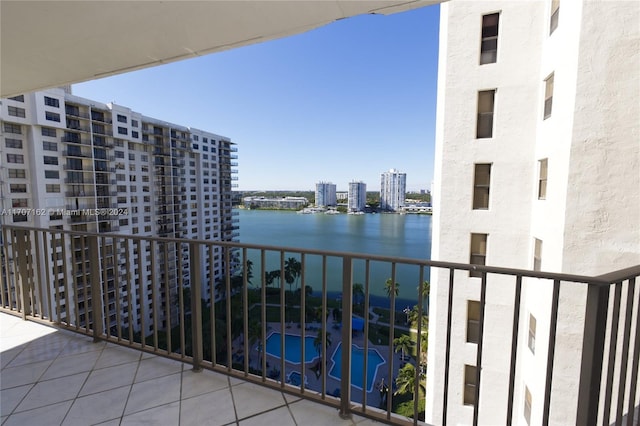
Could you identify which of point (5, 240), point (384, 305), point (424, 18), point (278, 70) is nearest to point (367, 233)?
point (384, 305)

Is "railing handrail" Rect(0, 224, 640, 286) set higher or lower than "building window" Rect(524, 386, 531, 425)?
higher

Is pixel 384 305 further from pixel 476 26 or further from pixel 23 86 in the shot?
pixel 23 86

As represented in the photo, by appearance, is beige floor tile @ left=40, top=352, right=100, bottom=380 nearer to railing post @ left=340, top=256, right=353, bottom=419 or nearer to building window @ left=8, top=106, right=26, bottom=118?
railing post @ left=340, top=256, right=353, bottom=419

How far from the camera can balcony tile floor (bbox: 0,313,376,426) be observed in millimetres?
1594

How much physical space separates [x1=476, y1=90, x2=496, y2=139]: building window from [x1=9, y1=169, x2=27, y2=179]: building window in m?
30.5

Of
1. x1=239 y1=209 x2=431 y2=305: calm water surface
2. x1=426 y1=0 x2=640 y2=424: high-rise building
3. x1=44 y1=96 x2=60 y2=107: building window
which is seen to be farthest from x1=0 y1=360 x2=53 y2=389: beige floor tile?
x1=44 y1=96 x2=60 y2=107: building window

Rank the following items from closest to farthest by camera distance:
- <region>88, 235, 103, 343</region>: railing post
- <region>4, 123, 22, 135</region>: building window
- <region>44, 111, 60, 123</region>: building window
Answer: <region>88, 235, 103, 343</region>: railing post → <region>4, 123, 22, 135</region>: building window → <region>44, 111, 60, 123</region>: building window

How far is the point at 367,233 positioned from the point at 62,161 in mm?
35613

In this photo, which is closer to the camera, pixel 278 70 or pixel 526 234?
pixel 526 234

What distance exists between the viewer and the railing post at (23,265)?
2.75 meters

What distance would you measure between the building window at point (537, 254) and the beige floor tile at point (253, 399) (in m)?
6.73

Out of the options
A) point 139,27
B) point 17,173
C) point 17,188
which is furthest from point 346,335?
point 17,173

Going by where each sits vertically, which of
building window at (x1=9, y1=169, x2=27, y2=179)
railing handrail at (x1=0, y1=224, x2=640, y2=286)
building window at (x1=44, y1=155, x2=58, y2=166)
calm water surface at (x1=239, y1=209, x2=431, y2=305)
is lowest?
calm water surface at (x1=239, y1=209, x2=431, y2=305)

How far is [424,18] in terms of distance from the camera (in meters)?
11.4
